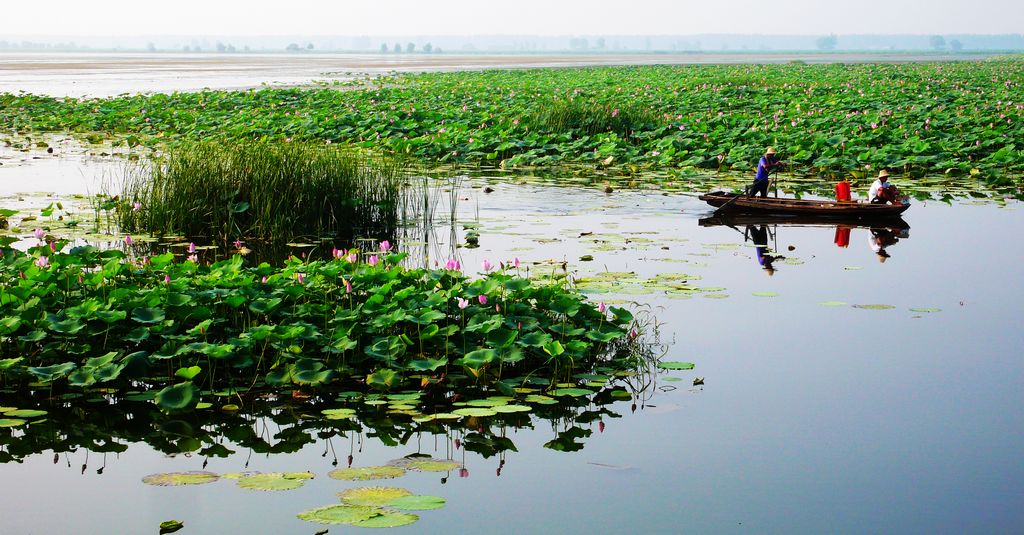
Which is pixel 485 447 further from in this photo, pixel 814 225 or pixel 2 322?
pixel 814 225

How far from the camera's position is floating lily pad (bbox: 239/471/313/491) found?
497 centimetres

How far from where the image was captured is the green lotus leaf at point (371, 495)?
478 cm

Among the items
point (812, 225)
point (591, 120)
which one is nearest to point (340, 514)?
point (812, 225)

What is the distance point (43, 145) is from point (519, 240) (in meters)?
13.6

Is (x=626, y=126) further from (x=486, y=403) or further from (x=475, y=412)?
(x=475, y=412)

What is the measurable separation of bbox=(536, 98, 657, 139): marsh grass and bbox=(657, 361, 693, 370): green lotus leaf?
14713 millimetres

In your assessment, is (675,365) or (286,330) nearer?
(286,330)

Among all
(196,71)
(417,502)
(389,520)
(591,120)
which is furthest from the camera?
(196,71)

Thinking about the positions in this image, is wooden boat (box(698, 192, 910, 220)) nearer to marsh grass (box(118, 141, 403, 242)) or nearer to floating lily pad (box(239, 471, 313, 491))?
marsh grass (box(118, 141, 403, 242))

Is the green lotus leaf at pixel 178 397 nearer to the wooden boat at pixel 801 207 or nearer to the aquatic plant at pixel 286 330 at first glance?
the aquatic plant at pixel 286 330

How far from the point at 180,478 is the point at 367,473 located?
0.86 metres

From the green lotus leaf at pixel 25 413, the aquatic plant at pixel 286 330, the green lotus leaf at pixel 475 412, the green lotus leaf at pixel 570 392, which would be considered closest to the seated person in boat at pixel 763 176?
the aquatic plant at pixel 286 330

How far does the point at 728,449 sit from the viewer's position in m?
5.59

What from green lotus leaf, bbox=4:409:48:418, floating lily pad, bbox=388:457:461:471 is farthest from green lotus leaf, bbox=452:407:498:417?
green lotus leaf, bbox=4:409:48:418
